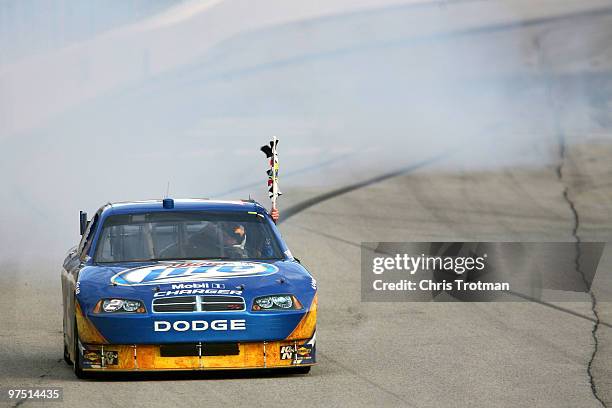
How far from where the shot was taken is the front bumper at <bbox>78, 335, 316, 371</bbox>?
9359 mm

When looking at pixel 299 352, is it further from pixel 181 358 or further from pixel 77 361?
pixel 77 361

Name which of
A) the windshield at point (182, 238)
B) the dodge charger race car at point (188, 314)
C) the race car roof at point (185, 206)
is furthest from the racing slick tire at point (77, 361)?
the race car roof at point (185, 206)

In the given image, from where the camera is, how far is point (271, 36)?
3166cm

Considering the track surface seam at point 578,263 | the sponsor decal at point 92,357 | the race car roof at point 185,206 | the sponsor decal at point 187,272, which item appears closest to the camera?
the sponsor decal at point 92,357

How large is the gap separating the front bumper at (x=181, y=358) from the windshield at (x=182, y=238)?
4.00 ft

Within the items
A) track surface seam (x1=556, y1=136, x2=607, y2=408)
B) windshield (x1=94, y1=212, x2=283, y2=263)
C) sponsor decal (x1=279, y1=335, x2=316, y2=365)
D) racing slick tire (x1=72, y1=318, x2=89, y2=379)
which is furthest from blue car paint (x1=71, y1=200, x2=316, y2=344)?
track surface seam (x1=556, y1=136, x2=607, y2=408)

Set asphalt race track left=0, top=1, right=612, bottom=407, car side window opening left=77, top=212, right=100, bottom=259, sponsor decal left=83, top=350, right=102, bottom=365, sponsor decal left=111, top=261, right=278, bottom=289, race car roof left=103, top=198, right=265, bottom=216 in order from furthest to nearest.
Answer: race car roof left=103, top=198, right=265, bottom=216 < car side window opening left=77, top=212, right=100, bottom=259 < sponsor decal left=111, top=261, right=278, bottom=289 < sponsor decal left=83, top=350, right=102, bottom=365 < asphalt race track left=0, top=1, right=612, bottom=407

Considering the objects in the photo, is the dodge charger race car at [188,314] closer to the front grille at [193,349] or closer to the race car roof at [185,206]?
the front grille at [193,349]

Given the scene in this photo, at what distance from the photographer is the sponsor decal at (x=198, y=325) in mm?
9344

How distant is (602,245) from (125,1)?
13806mm

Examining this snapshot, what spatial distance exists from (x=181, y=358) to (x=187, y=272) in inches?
29.2

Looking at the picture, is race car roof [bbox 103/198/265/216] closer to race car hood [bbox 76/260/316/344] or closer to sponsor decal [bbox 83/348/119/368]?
race car hood [bbox 76/260/316/344]

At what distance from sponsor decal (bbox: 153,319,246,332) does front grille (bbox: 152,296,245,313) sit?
9 cm

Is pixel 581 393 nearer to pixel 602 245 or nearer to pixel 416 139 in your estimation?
pixel 602 245
